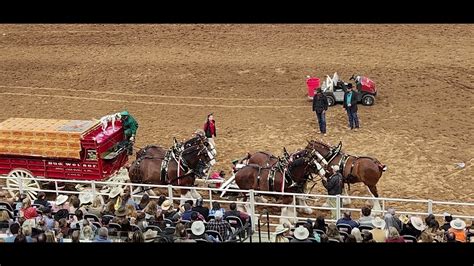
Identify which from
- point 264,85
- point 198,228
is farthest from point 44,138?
point 264,85

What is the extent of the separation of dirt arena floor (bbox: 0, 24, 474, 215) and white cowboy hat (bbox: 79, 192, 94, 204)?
470 centimetres

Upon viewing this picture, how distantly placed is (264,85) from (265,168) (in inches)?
430

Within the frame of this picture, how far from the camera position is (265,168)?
14.2 meters

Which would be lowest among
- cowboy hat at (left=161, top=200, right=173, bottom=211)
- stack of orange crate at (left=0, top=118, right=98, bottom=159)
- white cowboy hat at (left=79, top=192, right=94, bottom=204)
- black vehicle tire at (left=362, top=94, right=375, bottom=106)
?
cowboy hat at (left=161, top=200, right=173, bottom=211)

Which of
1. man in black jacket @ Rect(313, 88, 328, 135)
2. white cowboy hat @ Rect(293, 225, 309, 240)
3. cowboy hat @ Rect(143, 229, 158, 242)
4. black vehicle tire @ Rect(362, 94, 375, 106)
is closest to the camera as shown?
white cowboy hat @ Rect(293, 225, 309, 240)

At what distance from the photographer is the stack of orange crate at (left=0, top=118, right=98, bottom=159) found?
15422 millimetres

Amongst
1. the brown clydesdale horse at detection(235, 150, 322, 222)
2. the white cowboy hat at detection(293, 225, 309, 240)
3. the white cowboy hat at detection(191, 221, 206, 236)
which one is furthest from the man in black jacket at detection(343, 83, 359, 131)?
the white cowboy hat at detection(191, 221, 206, 236)

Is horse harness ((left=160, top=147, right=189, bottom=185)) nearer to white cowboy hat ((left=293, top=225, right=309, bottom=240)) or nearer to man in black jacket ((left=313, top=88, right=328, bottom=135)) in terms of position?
white cowboy hat ((left=293, top=225, right=309, bottom=240))

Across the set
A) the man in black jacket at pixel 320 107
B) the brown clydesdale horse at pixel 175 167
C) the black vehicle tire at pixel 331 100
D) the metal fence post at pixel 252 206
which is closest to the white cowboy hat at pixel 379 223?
the metal fence post at pixel 252 206

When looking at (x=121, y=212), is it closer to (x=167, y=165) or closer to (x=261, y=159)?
(x=167, y=165)

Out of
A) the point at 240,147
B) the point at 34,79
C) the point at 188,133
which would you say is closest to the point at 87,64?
the point at 34,79

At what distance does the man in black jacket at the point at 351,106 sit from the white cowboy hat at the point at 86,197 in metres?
8.62

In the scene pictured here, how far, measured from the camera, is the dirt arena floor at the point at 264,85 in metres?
18.6
